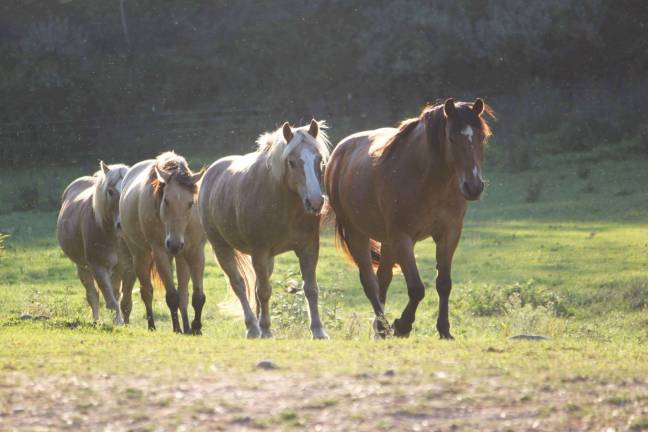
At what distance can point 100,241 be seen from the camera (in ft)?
42.9

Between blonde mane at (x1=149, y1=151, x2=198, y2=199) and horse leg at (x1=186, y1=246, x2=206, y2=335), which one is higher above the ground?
blonde mane at (x1=149, y1=151, x2=198, y2=199)

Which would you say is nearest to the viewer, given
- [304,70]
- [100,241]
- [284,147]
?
[284,147]

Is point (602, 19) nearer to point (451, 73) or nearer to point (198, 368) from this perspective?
point (451, 73)

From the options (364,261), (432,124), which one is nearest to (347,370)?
(432,124)

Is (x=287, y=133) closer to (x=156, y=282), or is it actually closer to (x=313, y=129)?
(x=313, y=129)

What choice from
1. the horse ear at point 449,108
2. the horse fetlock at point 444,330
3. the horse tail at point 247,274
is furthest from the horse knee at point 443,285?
the horse tail at point 247,274

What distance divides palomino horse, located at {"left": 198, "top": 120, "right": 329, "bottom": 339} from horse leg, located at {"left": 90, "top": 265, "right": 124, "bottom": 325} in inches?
92.2

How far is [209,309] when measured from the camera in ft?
45.8

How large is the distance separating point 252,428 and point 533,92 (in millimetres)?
27182

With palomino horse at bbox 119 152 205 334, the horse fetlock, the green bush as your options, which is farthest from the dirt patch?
the green bush

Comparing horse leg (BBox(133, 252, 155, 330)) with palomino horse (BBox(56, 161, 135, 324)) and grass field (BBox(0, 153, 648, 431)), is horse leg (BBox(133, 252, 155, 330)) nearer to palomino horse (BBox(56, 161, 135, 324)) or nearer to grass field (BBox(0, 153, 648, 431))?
palomino horse (BBox(56, 161, 135, 324))

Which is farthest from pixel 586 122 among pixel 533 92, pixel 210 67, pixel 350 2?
pixel 210 67

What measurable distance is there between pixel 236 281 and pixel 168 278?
707 millimetres

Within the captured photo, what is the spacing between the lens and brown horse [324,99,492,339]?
847cm
